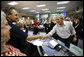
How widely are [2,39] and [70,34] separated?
183 cm

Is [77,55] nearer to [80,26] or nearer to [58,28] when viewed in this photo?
[58,28]

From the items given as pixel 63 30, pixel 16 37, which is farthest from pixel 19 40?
pixel 63 30

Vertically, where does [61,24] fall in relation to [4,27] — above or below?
below

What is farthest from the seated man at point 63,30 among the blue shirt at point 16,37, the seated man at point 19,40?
the blue shirt at point 16,37

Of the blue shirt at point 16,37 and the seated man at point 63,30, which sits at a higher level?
the blue shirt at point 16,37

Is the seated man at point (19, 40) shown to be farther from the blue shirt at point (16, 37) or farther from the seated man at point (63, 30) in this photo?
the seated man at point (63, 30)

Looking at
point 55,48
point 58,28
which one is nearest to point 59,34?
point 58,28

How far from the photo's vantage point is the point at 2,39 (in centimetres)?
84

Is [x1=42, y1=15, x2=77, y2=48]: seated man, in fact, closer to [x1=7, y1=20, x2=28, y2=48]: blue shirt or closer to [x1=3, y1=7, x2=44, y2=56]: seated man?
[x1=3, y1=7, x2=44, y2=56]: seated man

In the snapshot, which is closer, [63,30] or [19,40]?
[19,40]

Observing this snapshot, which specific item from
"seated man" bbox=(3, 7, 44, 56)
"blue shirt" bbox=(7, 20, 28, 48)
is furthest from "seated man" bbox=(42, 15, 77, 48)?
"blue shirt" bbox=(7, 20, 28, 48)

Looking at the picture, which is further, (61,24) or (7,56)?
(61,24)

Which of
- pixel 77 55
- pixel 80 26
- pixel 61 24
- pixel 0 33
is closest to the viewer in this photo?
pixel 0 33

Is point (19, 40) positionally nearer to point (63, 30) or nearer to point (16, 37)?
point (16, 37)
